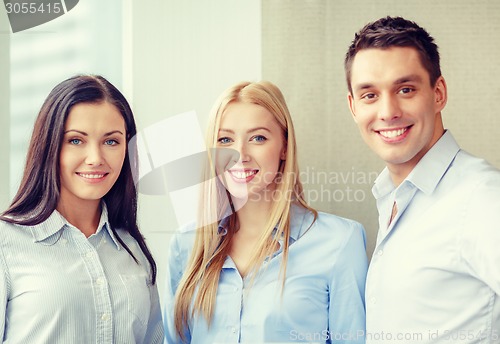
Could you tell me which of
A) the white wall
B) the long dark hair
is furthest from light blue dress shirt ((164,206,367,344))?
the white wall

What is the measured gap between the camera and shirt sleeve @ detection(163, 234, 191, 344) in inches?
81.9

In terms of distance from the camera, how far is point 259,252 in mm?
1997

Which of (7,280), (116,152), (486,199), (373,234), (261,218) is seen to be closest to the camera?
(486,199)

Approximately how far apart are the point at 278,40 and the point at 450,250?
1221mm

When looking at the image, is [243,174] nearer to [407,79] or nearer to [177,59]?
[407,79]

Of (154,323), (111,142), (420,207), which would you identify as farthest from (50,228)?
(420,207)

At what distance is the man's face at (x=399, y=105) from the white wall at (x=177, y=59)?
853 mm

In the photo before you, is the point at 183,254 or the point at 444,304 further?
the point at 183,254

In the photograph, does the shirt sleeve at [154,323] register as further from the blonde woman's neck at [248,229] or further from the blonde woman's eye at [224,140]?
the blonde woman's eye at [224,140]

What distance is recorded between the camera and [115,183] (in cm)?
194

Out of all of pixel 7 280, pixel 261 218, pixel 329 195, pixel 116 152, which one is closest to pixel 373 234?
pixel 329 195

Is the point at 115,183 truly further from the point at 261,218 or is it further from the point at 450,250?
the point at 450,250

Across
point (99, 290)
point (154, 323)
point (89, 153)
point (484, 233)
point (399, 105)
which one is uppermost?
point (399, 105)

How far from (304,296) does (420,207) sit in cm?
45
